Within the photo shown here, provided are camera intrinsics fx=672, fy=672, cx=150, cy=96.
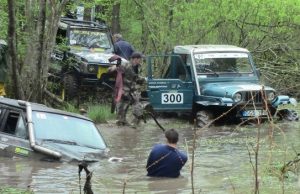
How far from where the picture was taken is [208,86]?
1630 cm

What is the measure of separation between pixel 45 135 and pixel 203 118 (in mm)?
6762

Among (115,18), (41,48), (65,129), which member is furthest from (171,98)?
(115,18)

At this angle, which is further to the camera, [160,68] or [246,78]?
[160,68]

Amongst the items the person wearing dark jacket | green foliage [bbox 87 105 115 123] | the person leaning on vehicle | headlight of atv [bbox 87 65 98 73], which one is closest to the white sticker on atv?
green foliage [bbox 87 105 115 123]

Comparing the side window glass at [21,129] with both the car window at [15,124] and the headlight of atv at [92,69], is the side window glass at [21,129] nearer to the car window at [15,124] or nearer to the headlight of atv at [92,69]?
the car window at [15,124]

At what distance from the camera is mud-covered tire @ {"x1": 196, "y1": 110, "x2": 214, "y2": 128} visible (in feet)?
51.3

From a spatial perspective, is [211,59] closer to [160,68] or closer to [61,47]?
[160,68]

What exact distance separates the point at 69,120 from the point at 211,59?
730 centimetres

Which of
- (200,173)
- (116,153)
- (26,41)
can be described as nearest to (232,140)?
(116,153)

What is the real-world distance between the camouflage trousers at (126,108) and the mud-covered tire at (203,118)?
137 centimetres

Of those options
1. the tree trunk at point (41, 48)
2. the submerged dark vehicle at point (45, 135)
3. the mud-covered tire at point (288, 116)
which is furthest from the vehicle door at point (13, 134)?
the mud-covered tire at point (288, 116)

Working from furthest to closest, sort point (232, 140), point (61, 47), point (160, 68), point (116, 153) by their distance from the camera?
1. point (160, 68)
2. point (61, 47)
3. point (232, 140)
4. point (116, 153)

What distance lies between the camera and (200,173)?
993 cm

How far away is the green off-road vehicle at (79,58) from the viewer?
57.9ft
